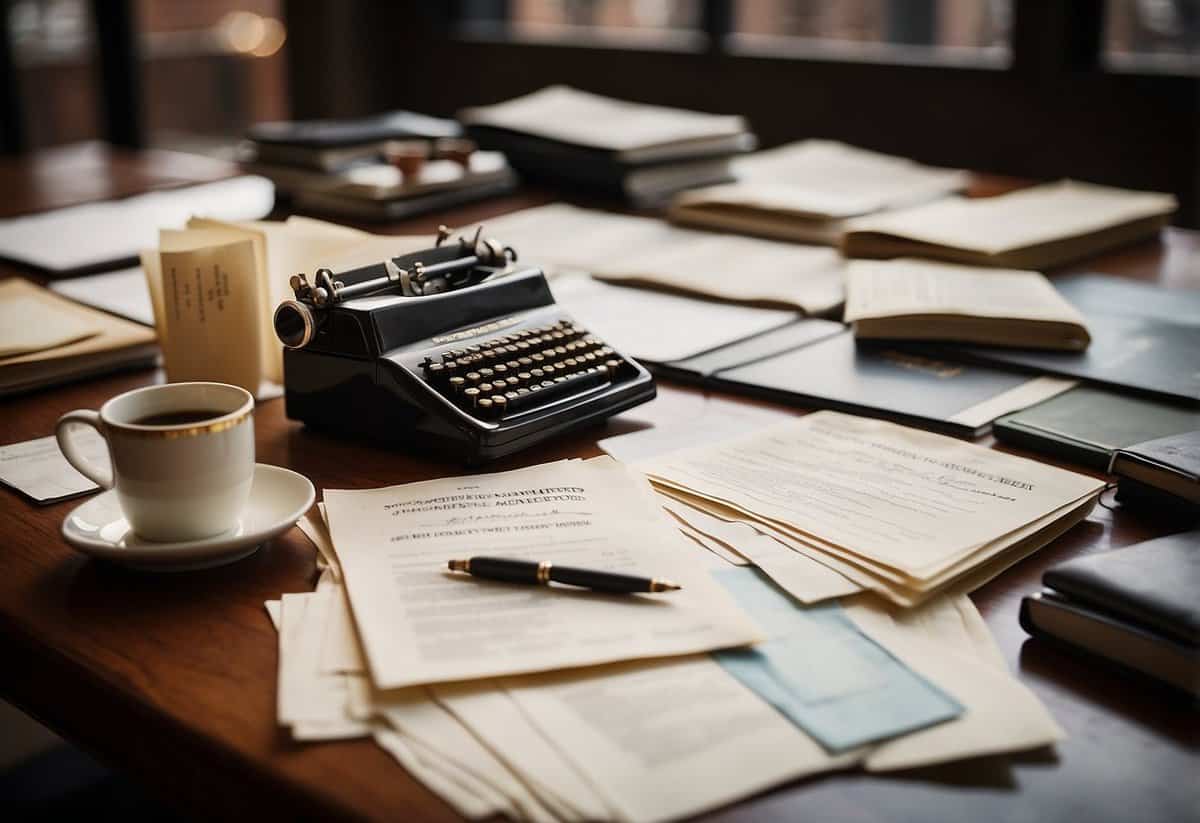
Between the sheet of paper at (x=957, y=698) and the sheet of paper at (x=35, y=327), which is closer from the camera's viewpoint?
the sheet of paper at (x=957, y=698)

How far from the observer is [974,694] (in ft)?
2.28

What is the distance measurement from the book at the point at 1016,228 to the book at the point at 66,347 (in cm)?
93

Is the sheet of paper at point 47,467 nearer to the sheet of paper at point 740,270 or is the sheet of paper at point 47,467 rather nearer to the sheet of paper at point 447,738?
the sheet of paper at point 447,738

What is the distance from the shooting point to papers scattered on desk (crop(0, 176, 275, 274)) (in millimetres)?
1712

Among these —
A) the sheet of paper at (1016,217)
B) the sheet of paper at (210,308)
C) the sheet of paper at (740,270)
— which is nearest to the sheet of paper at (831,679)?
the sheet of paper at (210,308)

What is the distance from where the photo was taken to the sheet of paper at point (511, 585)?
0.73m

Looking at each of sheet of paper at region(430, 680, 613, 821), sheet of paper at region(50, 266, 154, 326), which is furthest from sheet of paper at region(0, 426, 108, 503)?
sheet of paper at region(430, 680, 613, 821)

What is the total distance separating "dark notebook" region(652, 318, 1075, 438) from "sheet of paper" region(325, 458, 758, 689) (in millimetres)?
277

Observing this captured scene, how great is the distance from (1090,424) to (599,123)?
1.34 m

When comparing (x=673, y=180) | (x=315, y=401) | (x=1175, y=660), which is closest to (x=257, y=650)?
(x=315, y=401)

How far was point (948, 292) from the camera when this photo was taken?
1.39 meters

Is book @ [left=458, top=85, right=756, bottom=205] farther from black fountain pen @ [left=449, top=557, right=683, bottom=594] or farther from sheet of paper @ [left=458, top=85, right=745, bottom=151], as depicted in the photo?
black fountain pen @ [left=449, top=557, right=683, bottom=594]

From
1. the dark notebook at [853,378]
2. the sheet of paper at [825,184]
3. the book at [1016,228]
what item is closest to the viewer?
the dark notebook at [853,378]

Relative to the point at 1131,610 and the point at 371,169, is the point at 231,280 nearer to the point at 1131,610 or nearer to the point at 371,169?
the point at 1131,610
